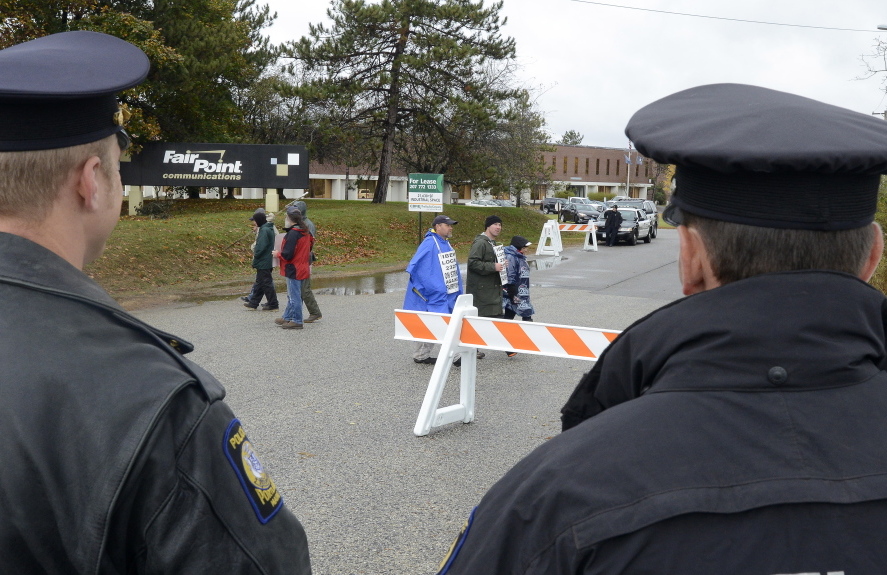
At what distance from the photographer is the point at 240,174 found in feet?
74.5

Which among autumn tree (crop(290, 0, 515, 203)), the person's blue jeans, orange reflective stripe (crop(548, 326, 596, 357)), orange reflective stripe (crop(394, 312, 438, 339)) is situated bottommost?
the person's blue jeans

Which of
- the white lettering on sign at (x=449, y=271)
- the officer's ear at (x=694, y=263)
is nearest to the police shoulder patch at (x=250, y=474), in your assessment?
the officer's ear at (x=694, y=263)

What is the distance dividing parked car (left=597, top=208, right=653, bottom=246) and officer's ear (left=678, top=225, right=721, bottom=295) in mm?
33830

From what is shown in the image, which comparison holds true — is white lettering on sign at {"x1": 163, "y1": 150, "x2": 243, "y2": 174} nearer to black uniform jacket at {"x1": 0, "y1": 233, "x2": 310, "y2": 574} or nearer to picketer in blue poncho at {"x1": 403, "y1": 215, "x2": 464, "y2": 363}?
picketer in blue poncho at {"x1": 403, "y1": 215, "x2": 464, "y2": 363}

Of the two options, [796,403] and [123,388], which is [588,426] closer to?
[796,403]

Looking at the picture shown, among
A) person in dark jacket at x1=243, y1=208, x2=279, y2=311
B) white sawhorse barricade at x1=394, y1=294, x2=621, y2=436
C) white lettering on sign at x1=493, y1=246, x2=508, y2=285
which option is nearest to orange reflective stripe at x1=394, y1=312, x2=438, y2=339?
white sawhorse barricade at x1=394, y1=294, x2=621, y2=436

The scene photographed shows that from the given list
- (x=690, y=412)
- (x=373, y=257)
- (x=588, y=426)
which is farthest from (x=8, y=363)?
(x=373, y=257)

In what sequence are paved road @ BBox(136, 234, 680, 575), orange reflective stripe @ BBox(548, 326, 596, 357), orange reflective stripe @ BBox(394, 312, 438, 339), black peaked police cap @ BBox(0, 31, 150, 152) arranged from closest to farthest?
black peaked police cap @ BBox(0, 31, 150, 152)
paved road @ BBox(136, 234, 680, 575)
orange reflective stripe @ BBox(548, 326, 596, 357)
orange reflective stripe @ BBox(394, 312, 438, 339)

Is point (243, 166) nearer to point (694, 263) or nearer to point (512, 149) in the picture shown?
point (512, 149)

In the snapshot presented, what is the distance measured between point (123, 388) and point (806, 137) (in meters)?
1.22

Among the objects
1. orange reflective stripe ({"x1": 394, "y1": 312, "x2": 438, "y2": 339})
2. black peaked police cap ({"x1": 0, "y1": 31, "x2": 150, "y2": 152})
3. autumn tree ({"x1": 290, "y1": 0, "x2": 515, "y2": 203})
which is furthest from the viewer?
autumn tree ({"x1": 290, "y1": 0, "x2": 515, "y2": 203})

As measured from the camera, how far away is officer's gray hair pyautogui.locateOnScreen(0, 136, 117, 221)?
60.2 inches

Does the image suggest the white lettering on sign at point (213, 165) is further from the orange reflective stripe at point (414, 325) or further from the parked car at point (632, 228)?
the parked car at point (632, 228)

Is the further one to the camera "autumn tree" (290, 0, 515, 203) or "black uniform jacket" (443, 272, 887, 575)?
"autumn tree" (290, 0, 515, 203)
